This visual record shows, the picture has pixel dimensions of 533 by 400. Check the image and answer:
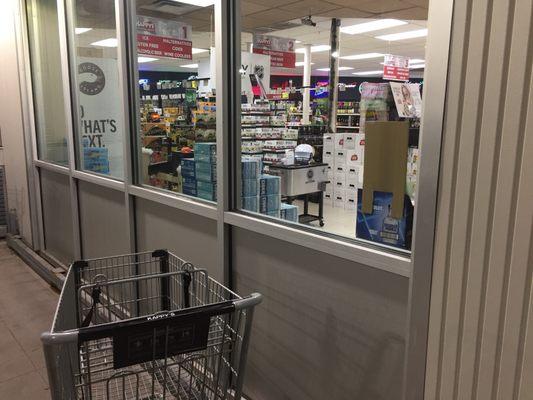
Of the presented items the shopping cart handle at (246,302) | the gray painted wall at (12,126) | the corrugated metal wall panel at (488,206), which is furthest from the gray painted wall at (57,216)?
the corrugated metal wall panel at (488,206)

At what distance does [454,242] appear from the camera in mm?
1231

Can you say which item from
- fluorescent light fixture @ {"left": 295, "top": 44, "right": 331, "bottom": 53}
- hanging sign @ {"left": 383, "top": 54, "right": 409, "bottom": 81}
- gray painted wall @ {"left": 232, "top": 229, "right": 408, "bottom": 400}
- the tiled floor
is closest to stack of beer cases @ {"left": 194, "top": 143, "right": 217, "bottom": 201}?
gray painted wall @ {"left": 232, "top": 229, "right": 408, "bottom": 400}

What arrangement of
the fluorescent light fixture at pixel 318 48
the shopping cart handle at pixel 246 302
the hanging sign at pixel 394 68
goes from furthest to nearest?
the fluorescent light fixture at pixel 318 48 < the hanging sign at pixel 394 68 < the shopping cart handle at pixel 246 302

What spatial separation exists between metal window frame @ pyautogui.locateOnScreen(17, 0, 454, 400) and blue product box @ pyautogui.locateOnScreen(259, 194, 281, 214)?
0.30m

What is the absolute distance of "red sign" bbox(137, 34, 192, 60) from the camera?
3672mm

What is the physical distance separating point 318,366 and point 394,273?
0.66 m

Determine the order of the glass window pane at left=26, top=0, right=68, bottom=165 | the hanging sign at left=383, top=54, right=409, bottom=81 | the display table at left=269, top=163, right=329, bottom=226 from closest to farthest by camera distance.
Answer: the glass window pane at left=26, top=0, right=68, bottom=165 < the display table at left=269, top=163, right=329, bottom=226 < the hanging sign at left=383, top=54, right=409, bottom=81

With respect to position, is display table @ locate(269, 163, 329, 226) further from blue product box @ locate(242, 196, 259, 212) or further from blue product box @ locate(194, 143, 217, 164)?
blue product box @ locate(242, 196, 259, 212)

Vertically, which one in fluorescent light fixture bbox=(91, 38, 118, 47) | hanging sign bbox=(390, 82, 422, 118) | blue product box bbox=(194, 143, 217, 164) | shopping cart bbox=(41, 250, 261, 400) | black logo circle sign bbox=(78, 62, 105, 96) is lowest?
shopping cart bbox=(41, 250, 261, 400)

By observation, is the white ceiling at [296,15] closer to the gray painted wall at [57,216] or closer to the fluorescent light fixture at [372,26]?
the fluorescent light fixture at [372,26]

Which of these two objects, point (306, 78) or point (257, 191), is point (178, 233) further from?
point (306, 78)

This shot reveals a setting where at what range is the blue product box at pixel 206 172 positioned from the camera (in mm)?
2771

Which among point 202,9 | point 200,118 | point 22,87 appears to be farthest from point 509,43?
point 202,9

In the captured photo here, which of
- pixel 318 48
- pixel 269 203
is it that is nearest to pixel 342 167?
pixel 269 203
